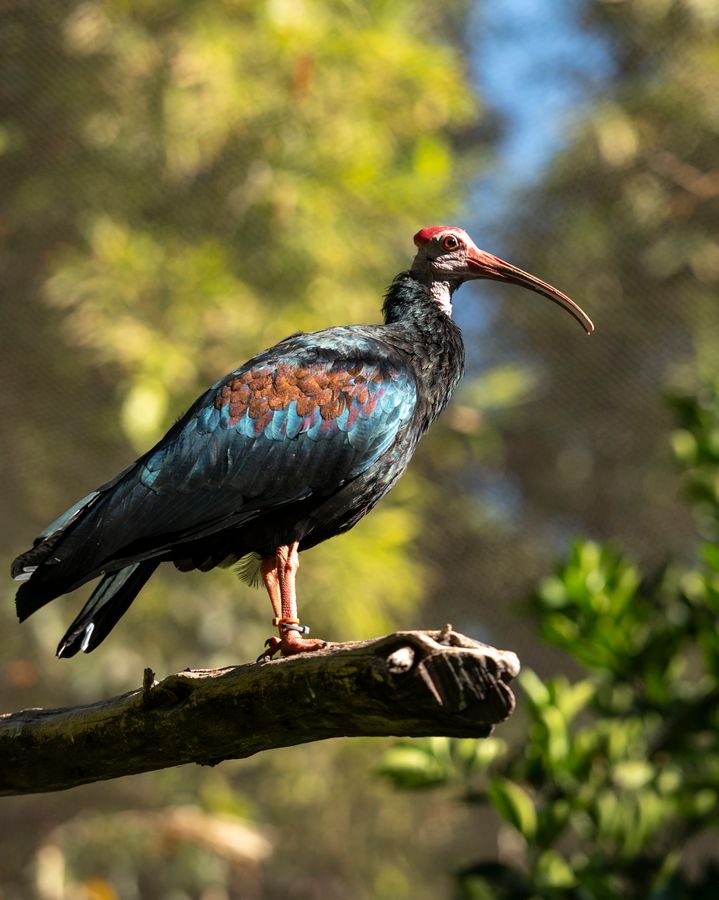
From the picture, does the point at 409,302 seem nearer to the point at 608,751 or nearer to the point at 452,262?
the point at 452,262

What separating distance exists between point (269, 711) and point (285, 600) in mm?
739

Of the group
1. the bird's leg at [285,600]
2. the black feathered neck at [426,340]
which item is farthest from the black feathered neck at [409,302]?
the bird's leg at [285,600]

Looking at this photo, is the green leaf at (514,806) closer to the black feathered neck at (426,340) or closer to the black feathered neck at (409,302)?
the black feathered neck at (426,340)

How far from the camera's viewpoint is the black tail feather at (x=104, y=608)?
294 centimetres

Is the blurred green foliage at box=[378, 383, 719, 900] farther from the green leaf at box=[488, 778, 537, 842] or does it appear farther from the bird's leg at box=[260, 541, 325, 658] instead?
the bird's leg at box=[260, 541, 325, 658]

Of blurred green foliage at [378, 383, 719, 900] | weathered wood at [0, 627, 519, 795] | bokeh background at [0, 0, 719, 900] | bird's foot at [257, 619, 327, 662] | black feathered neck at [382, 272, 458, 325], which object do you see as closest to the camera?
weathered wood at [0, 627, 519, 795]

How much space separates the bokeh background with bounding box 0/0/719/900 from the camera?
22.9ft

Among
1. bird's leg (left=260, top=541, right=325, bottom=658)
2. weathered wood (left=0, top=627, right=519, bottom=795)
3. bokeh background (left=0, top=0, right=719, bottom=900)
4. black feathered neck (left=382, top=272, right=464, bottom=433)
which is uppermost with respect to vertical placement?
bokeh background (left=0, top=0, right=719, bottom=900)

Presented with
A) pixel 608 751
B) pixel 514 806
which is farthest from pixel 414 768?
pixel 608 751

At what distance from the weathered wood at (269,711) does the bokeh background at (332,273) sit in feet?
12.7

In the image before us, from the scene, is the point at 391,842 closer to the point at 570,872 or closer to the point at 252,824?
the point at 252,824

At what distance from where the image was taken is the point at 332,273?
24.0 feet

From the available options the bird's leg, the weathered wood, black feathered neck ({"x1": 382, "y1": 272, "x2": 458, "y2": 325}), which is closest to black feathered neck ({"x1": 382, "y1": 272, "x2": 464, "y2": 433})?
black feathered neck ({"x1": 382, "y1": 272, "x2": 458, "y2": 325})

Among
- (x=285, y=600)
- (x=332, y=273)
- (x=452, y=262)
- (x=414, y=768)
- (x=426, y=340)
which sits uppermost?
(x=332, y=273)
